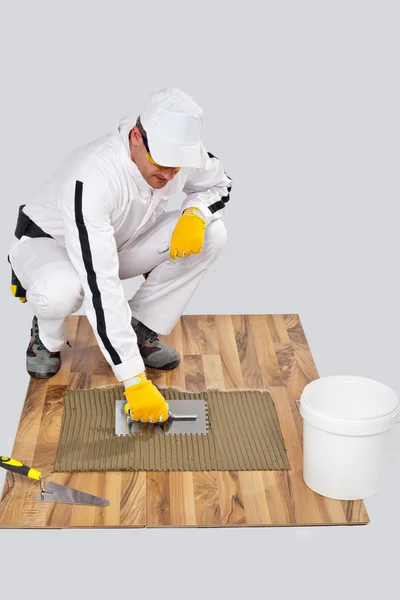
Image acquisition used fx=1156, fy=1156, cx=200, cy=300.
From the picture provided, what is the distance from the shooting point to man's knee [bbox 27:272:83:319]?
5.05 meters

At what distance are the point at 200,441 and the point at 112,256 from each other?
0.85 m

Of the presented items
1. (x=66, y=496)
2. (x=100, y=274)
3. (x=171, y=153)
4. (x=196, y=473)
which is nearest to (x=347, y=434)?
(x=196, y=473)

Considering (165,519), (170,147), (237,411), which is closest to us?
(165,519)

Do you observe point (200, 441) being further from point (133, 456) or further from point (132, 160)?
point (132, 160)

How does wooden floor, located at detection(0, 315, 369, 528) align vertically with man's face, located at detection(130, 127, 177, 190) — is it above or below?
below

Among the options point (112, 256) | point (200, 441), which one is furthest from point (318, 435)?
point (112, 256)

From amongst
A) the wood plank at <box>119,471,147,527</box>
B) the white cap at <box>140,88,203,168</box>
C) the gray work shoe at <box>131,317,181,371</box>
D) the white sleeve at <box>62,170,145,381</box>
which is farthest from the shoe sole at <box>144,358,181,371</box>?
the white cap at <box>140,88,203,168</box>

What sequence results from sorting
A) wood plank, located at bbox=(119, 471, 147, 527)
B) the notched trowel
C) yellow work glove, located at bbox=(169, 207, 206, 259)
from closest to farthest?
wood plank, located at bbox=(119, 471, 147, 527) < the notched trowel < yellow work glove, located at bbox=(169, 207, 206, 259)

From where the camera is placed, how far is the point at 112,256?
15.6 feet

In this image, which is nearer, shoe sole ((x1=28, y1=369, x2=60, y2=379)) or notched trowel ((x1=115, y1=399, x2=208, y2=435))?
notched trowel ((x1=115, y1=399, x2=208, y2=435))

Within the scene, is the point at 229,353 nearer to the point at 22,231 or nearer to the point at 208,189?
the point at 208,189

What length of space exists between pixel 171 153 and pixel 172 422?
115cm

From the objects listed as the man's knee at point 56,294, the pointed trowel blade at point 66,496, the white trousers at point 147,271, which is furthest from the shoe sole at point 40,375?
the pointed trowel blade at point 66,496

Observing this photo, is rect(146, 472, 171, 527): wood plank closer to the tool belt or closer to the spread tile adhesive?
the spread tile adhesive
